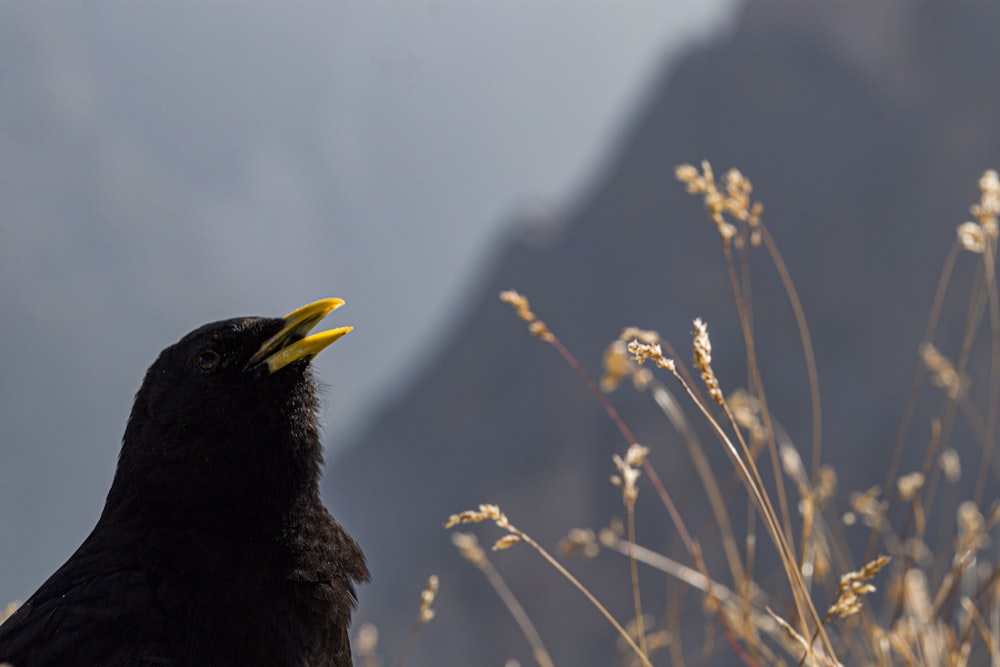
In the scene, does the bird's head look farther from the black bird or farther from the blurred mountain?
the blurred mountain

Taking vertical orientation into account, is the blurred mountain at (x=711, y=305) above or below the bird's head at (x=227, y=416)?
below

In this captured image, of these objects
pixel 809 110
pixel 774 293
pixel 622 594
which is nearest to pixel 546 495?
pixel 622 594

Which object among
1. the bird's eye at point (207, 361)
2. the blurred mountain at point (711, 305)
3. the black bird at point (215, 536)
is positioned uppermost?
the bird's eye at point (207, 361)

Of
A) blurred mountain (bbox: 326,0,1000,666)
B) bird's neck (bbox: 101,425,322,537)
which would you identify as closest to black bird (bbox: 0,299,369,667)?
bird's neck (bbox: 101,425,322,537)

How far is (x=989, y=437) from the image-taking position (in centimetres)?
252

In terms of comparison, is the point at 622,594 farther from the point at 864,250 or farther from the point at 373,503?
the point at 864,250

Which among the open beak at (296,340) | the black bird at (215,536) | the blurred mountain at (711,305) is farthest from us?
the blurred mountain at (711,305)

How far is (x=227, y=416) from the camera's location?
86.7 inches

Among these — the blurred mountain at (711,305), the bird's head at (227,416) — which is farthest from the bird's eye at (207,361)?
the blurred mountain at (711,305)

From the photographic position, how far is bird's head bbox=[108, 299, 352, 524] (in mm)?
2139

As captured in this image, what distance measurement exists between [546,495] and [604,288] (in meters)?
12.7

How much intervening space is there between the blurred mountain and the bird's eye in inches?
1257

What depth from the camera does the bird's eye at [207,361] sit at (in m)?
2.26

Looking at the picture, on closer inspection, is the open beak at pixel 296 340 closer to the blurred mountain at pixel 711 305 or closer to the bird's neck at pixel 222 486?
the bird's neck at pixel 222 486
